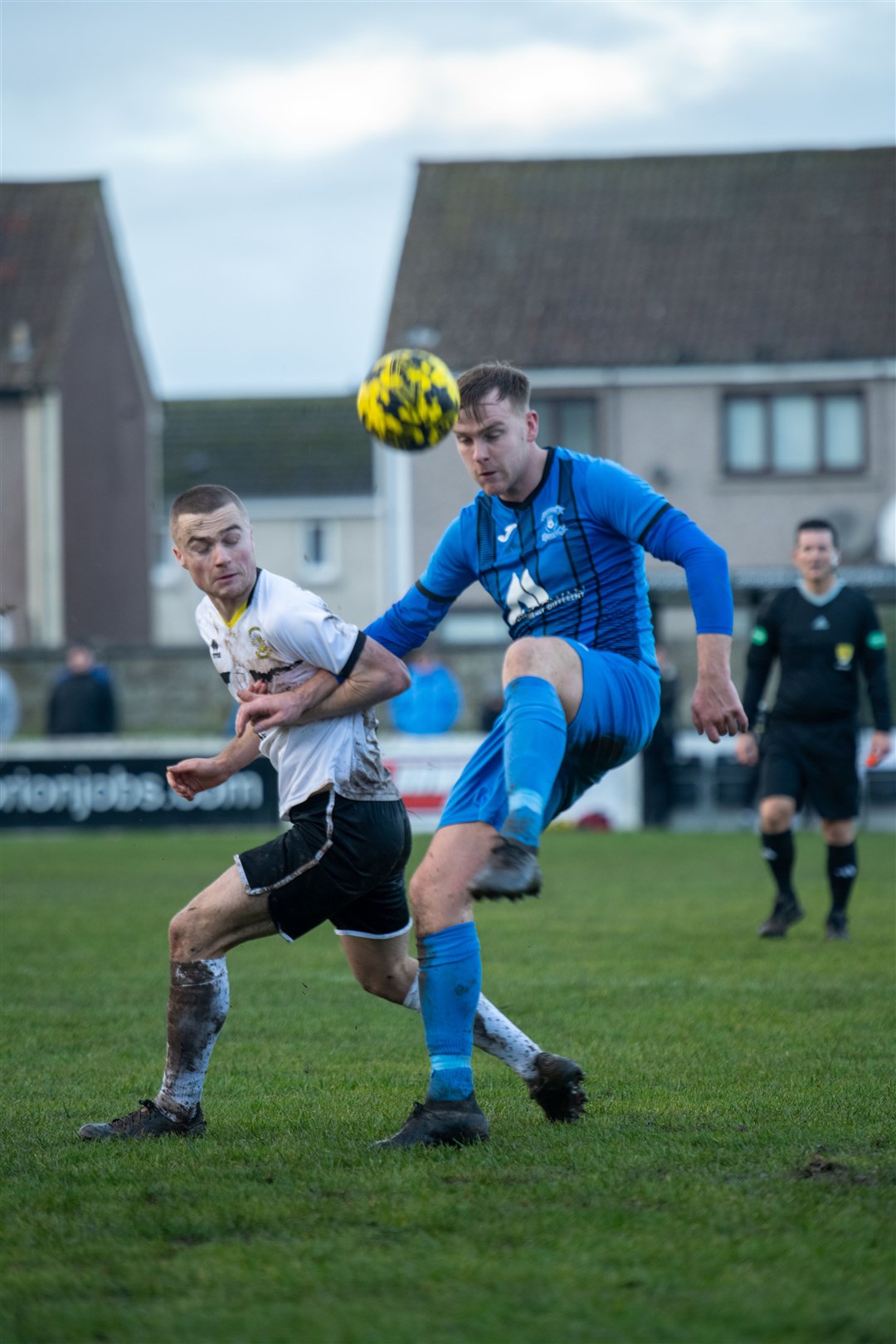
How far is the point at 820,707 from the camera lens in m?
10.7

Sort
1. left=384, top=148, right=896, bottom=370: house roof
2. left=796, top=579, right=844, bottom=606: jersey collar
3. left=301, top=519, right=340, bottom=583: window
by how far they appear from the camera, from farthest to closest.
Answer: left=301, top=519, right=340, bottom=583: window → left=384, top=148, right=896, bottom=370: house roof → left=796, top=579, right=844, bottom=606: jersey collar

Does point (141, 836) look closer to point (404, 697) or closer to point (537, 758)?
point (404, 697)

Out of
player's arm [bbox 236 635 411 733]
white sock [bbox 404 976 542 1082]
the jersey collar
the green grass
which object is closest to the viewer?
the green grass

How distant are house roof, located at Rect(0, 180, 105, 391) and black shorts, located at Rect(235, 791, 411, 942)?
3343 centimetres

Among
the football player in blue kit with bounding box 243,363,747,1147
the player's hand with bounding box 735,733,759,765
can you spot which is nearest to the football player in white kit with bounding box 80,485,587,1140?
the football player in blue kit with bounding box 243,363,747,1147

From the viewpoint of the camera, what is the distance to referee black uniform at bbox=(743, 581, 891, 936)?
10.6m

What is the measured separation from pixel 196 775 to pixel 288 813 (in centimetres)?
30

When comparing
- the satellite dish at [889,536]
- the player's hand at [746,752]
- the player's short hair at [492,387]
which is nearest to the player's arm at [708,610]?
the player's short hair at [492,387]

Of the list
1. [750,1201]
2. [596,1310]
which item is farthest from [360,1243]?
[750,1201]

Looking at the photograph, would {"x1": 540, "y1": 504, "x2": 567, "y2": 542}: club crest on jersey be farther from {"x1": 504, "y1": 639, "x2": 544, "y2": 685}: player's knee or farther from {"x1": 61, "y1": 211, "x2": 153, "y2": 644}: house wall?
{"x1": 61, "y1": 211, "x2": 153, "y2": 644}: house wall

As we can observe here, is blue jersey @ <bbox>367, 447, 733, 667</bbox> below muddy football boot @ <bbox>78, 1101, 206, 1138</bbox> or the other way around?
the other way around

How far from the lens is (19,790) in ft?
66.7

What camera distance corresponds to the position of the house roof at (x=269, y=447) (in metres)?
53.3

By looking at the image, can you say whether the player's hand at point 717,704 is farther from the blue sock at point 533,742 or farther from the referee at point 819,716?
the referee at point 819,716
